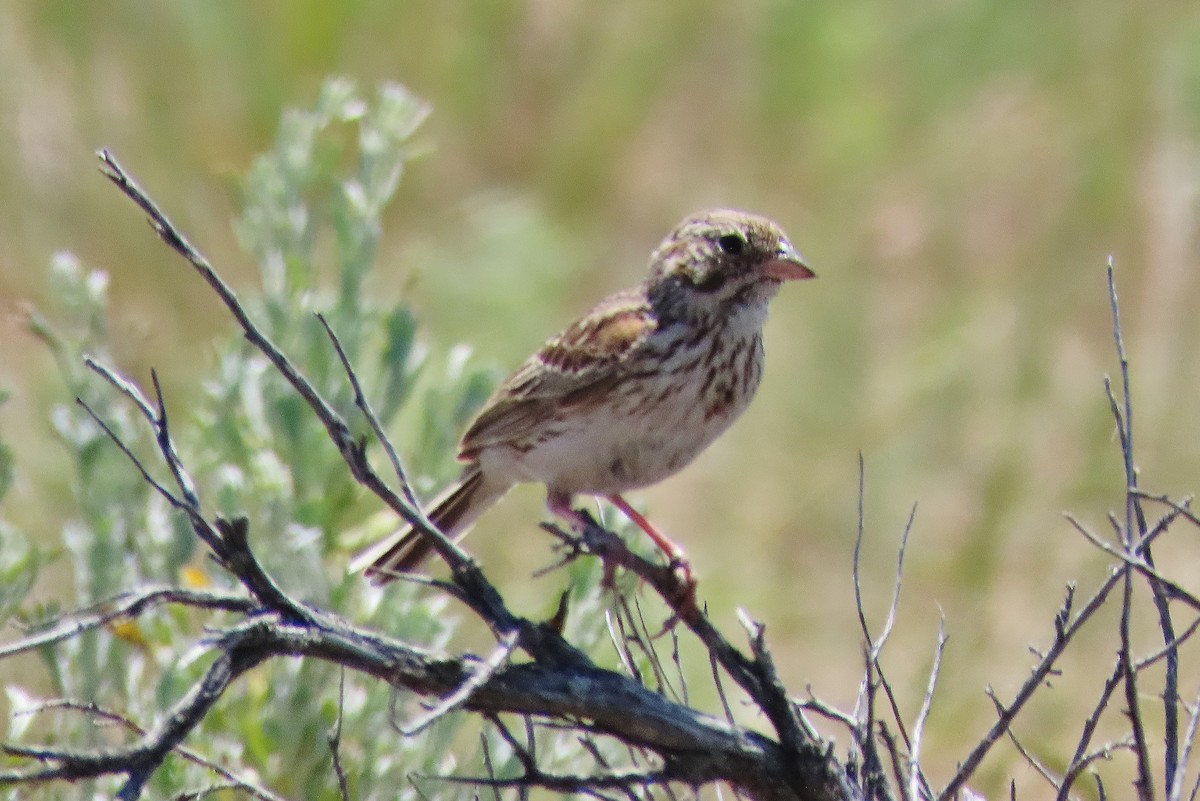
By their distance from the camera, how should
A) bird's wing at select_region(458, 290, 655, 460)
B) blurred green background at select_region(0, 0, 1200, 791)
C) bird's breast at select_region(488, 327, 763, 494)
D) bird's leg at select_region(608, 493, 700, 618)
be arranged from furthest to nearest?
blurred green background at select_region(0, 0, 1200, 791)
bird's wing at select_region(458, 290, 655, 460)
bird's breast at select_region(488, 327, 763, 494)
bird's leg at select_region(608, 493, 700, 618)

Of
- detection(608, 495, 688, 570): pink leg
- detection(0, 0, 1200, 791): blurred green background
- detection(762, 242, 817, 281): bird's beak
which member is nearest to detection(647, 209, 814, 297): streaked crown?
detection(762, 242, 817, 281): bird's beak

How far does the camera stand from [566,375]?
3.92m

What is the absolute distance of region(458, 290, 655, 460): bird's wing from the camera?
3.84 metres

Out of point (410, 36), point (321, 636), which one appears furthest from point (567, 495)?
point (410, 36)

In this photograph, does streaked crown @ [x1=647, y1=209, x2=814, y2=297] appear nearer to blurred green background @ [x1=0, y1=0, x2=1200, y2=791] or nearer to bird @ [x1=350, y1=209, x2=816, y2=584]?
bird @ [x1=350, y1=209, x2=816, y2=584]

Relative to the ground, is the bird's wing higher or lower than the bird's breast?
higher

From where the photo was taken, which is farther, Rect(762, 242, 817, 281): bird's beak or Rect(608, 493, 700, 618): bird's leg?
Rect(762, 242, 817, 281): bird's beak

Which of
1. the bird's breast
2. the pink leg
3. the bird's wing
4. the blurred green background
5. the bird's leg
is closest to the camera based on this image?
the bird's leg

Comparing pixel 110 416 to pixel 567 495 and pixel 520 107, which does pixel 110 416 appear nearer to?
pixel 567 495

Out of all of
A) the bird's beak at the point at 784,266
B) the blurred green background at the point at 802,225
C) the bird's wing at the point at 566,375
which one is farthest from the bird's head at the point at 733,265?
the blurred green background at the point at 802,225

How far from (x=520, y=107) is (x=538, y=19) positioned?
525 millimetres

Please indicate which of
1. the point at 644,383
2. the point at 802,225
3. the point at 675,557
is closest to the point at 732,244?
the point at 644,383

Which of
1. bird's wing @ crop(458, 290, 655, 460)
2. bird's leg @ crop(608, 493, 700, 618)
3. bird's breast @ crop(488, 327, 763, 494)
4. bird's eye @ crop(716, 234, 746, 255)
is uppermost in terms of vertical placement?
bird's eye @ crop(716, 234, 746, 255)

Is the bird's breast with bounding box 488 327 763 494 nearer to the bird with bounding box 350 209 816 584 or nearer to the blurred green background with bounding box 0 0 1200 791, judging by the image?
the bird with bounding box 350 209 816 584
